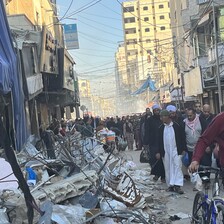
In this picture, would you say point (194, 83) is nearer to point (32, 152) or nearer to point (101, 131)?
point (101, 131)

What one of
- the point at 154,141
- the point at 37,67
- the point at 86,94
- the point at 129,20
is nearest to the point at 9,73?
the point at 154,141

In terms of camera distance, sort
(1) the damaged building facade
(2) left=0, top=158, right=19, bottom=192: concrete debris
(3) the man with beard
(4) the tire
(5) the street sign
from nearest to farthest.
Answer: (4) the tire → (2) left=0, top=158, right=19, bottom=192: concrete debris → (3) the man with beard → (1) the damaged building facade → (5) the street sign

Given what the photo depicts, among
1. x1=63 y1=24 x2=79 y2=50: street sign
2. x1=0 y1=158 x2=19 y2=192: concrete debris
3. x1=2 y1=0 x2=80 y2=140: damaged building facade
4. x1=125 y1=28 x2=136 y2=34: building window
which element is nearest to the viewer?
x1=0 y1=158 x2=19 y2=192: concrete debris

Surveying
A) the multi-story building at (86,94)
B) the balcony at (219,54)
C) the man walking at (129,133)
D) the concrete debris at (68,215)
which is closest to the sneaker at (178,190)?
the concrete debris at (68,215)

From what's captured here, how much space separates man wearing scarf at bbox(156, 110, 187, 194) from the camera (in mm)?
8477

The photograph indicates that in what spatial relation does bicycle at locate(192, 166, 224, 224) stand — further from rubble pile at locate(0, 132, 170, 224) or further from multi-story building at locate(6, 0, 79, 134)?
multi-story building at locate(6, 0, 79, 134)

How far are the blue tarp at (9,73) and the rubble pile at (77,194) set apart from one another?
0.79 metres

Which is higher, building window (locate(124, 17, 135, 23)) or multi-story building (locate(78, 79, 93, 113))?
building window (locate(124, 17, 135, 23))

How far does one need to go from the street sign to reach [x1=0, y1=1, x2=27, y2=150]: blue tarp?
21.4m

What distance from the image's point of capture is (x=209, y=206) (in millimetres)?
4203

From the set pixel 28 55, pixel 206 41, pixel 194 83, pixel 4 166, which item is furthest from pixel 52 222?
pixel 206 41

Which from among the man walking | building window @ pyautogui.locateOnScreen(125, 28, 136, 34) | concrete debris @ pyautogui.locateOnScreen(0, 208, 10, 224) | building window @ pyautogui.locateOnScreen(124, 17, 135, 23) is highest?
building window @ pyautogui.locateOnScreen(124, 17, 135, 23)

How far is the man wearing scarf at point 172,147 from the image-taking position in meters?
8.48

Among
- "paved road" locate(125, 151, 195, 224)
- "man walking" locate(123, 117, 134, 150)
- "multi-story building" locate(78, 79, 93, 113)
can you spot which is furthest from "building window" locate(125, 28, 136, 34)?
"paved road" locate(125, 151, 195, 224)
